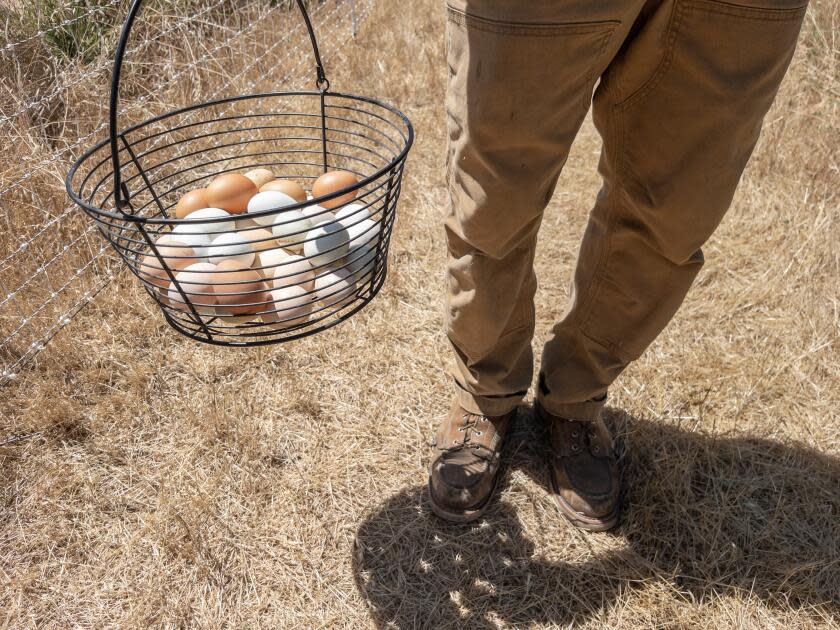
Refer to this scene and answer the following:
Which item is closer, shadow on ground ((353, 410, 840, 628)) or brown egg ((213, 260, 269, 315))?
brown egg ((213, 260, 269, 315))

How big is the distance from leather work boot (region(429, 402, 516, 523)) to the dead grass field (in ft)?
0.16

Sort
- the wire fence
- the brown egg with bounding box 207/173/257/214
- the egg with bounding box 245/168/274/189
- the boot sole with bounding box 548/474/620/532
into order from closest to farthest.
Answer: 1. the brown egg with bounding box 207/173/257/214
2. the egg with bounding box 245/168/274/189
3. the boot sole with bounding box 548/474/620/532
4. the wire fence

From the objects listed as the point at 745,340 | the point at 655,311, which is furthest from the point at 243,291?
the point at 745,340

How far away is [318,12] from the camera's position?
3.97 metres

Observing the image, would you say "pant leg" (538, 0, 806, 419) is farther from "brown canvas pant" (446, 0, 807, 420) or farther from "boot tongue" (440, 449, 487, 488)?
"boot tongue" (440, 449, 487, 488)

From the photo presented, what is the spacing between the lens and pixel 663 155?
3.71ft

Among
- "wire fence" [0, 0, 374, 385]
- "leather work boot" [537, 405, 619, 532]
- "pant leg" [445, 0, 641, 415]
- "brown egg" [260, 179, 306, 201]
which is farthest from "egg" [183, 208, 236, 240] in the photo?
"wire fence" [0, 0, 374, 385]

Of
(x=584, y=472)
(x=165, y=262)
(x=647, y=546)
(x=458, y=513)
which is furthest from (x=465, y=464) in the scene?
(x=165, y=262)

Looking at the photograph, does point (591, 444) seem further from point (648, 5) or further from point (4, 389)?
point (4, 389)

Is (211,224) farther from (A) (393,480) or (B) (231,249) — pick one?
(A) (393,480)

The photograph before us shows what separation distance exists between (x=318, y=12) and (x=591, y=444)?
11.4ft

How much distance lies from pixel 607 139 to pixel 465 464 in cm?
85

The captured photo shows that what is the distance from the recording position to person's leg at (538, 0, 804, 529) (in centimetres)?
99

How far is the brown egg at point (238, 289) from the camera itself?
1040 millimetres
